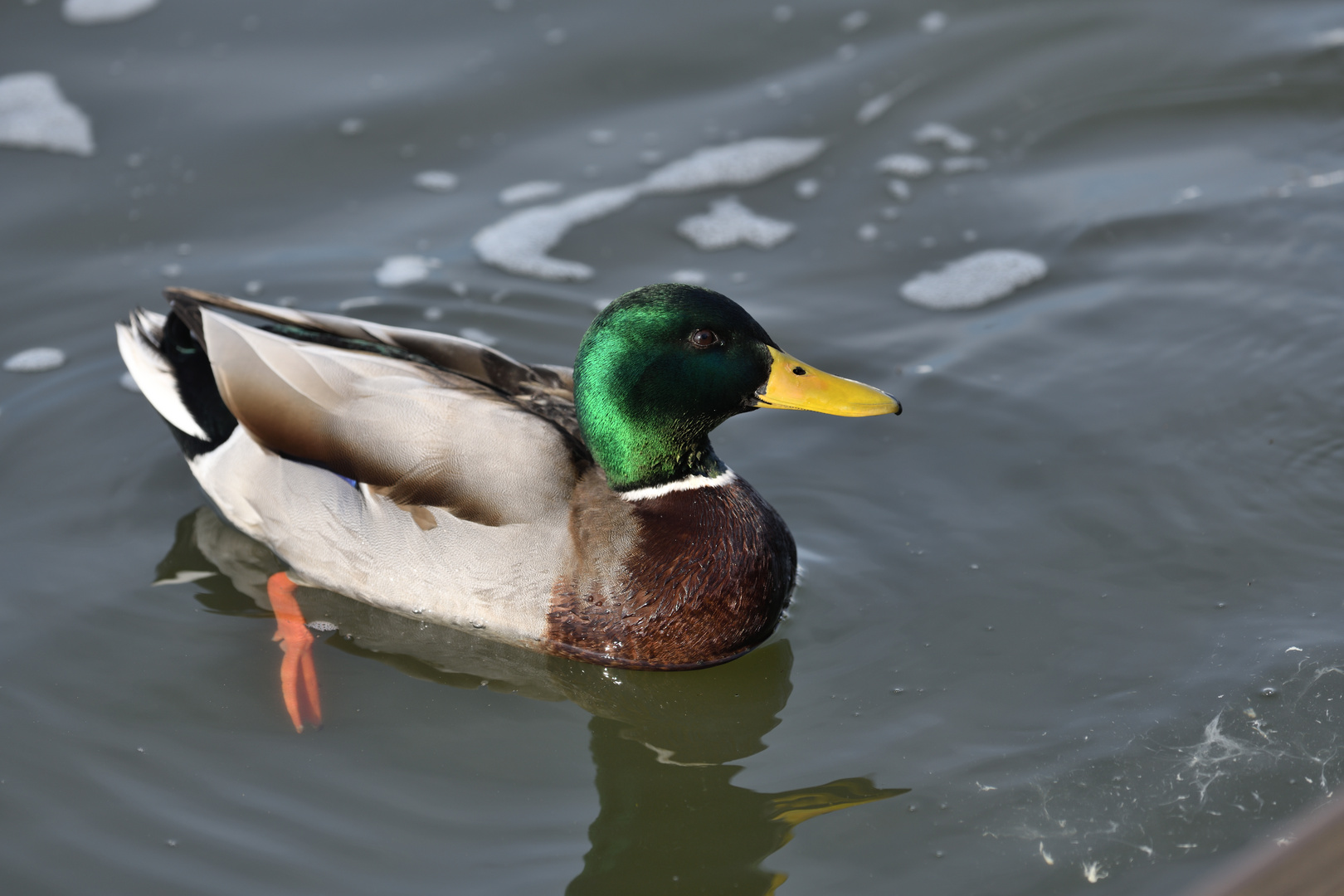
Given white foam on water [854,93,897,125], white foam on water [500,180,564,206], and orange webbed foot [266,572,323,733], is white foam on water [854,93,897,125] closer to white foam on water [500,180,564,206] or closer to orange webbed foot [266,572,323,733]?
white foam on water [500,180,564,206]

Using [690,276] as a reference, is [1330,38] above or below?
above

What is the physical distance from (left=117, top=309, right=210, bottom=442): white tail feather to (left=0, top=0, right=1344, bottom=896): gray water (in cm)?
44

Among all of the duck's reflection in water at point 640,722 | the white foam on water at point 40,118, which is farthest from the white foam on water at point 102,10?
the duck's reflection in water at point 640,722

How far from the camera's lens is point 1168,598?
4.39 meters

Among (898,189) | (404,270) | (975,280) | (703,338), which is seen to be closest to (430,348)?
(703,338)

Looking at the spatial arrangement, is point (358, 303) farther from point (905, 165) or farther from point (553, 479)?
point (905, 165)

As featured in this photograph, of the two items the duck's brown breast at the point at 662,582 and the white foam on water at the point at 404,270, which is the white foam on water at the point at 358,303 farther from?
the duck's brown breast at the point at 662,582

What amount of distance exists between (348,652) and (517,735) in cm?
71

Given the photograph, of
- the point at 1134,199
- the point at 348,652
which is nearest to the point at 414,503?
the point at 348,652

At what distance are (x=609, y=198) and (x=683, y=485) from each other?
2.69m

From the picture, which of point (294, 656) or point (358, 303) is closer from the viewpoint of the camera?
point (294, 656)

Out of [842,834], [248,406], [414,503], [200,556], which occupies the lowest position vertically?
[842,834]

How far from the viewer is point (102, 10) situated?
25.5 ft

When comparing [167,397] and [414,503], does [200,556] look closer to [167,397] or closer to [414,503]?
[167,397]
